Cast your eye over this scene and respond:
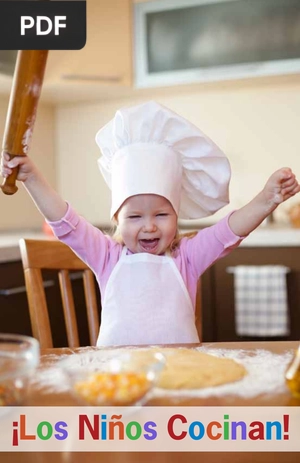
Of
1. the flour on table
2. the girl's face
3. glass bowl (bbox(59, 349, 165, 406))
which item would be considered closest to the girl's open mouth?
the girl's face

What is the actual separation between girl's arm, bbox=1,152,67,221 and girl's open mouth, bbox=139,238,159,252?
0.38 ft

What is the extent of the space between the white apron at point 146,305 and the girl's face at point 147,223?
0.02 metres

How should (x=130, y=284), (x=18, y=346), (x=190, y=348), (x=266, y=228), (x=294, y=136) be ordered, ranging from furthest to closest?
(x=294, y=136), (x=266, y=228), (x=130, y=284), (x=190, y=348), (x=18, y=346)

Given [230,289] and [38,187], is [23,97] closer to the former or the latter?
[38,187]

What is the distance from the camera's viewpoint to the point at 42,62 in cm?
50

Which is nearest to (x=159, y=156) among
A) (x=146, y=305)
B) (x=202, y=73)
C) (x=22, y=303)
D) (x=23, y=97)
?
(x=146, y=305)

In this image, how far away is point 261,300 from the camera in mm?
1730

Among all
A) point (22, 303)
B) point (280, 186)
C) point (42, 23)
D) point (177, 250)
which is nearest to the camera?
point (42, 23)

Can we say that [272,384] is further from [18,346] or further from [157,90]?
[157,90]

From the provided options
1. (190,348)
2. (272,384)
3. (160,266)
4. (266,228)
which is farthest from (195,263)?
(266,228)

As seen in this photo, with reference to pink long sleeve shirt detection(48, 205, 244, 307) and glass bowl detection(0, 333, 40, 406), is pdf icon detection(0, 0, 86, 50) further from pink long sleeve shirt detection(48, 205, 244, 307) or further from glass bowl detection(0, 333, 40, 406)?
glass bowl detection(0, 333, 40, 406)

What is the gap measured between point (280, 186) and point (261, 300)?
98cm

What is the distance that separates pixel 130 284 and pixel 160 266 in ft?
0.16

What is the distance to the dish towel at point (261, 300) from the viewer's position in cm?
172
